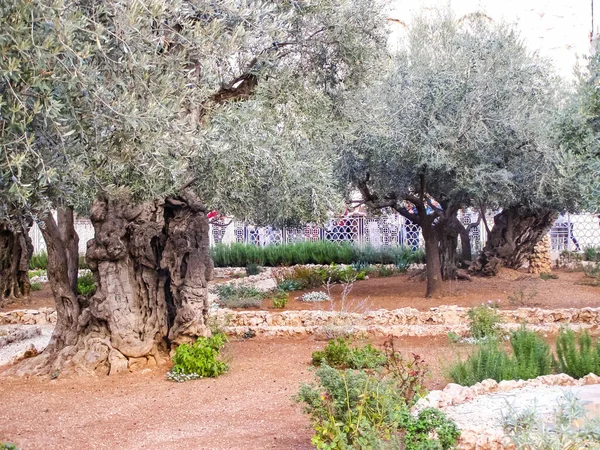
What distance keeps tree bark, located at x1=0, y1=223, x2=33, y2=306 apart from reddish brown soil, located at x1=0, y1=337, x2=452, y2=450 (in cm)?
705

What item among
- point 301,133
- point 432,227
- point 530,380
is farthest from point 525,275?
point 530,380

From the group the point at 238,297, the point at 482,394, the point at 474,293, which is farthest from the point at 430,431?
the point at 474,293

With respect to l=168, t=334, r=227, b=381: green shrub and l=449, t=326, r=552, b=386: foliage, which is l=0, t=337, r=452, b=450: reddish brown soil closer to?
l=168, t=334, r=227, b=381: green shrub

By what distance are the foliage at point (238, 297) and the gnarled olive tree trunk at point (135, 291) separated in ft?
14.7

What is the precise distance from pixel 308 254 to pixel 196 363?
13.6 meters

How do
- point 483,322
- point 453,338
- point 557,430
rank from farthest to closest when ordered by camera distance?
point 483,322 < point 453,338 < point 557,430

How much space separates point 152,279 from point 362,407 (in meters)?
4.46

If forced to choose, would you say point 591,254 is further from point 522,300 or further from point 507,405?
point 507,405

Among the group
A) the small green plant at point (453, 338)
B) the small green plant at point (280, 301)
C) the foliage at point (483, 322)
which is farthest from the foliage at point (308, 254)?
the small green plant at point (453, 338)

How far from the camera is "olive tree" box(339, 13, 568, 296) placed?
37.0ft

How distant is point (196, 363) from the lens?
765 cm

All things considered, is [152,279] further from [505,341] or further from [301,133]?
[505,341]

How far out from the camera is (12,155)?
366 centimetres

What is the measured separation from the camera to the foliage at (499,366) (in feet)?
20.0
